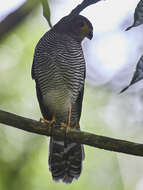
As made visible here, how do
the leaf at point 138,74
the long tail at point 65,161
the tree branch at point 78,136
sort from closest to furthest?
the leaf at point 138,74 < the tree branch at point 78,136 < the long tail at point 65,161

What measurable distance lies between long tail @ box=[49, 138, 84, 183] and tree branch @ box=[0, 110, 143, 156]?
811mm

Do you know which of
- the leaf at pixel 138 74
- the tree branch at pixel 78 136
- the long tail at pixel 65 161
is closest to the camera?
the leaf at pixel 138 74

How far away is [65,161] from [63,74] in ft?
2.71

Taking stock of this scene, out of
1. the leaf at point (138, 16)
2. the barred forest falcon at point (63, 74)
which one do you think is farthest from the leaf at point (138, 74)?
the barred forest falcon at point (63, 74)

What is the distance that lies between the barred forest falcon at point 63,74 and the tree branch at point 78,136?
2.56 feet

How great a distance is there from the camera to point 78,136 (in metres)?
2.53

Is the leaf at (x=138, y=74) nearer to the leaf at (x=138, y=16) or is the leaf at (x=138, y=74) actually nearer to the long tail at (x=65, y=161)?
the leaf at (x=138, y=16)

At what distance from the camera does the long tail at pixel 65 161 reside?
346 cm

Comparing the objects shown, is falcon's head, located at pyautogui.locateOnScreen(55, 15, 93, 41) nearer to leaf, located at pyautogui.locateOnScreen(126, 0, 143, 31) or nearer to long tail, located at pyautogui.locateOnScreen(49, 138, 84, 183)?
long tail, located at pyautogui.locateOnScreen(49, 138, 84, 183)

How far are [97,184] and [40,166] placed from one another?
25.6 inches

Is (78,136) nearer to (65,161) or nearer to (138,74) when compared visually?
(138,74)

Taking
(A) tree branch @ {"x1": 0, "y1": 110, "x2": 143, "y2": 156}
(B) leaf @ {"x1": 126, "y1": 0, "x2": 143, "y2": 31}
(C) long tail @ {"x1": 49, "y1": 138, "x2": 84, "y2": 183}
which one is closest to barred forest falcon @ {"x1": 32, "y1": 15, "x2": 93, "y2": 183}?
(C) long tail @ {"x1": 49, "y1": 138, "x2": 84, "y2": 183}

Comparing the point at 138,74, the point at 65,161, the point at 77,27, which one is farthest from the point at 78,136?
the point at 77,27

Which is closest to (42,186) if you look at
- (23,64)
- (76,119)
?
(76,119)
